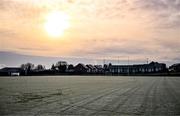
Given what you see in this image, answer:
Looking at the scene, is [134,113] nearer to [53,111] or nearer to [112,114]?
[112,114]

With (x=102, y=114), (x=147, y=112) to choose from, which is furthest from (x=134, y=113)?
(x=102, y=114)

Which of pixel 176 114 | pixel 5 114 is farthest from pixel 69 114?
pixel 176 114

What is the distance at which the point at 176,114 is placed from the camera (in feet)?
57.5

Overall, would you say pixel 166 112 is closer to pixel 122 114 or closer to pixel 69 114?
pixel 122 114

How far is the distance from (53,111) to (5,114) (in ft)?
9.31

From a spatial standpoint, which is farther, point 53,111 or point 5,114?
point 53,111

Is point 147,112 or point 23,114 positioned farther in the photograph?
point 147,112

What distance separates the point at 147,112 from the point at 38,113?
21.0ft

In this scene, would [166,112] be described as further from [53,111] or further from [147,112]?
[53,111]

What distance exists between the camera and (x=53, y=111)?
1847cm

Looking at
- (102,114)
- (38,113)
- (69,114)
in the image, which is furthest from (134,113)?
(38,113)

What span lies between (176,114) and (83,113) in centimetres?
527

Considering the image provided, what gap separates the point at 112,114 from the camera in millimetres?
17281

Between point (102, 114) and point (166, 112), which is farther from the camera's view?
point (166, 112)
